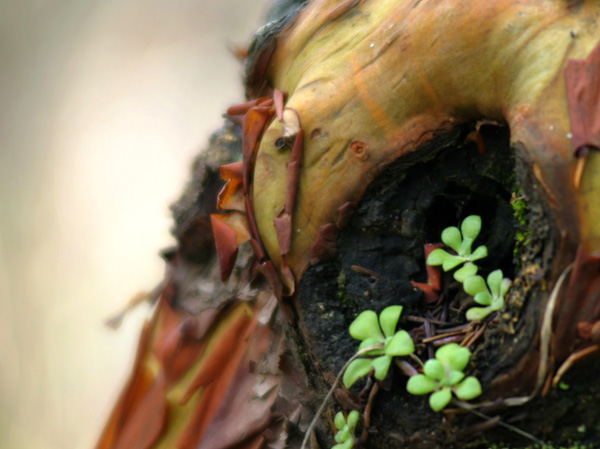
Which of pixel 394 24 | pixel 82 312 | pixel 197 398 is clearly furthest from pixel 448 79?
pixel 82 312

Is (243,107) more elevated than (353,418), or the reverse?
(243,107)

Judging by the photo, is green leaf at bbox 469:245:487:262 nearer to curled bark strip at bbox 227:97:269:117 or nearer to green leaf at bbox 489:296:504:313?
green leaf at bbox 489:296:504:313

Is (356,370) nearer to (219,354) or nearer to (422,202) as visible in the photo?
(422,202)

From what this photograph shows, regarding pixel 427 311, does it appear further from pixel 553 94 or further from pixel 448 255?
pixel 553 94

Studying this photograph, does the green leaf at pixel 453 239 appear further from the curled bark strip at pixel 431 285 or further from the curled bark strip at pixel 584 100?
the curled bark strip at pixel 584 100

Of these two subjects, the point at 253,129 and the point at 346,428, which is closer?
the point at 346,428

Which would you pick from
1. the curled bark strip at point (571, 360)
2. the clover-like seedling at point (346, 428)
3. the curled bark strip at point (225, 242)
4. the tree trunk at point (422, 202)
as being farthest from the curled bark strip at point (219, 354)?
the curled bark strip at point (571, 360)

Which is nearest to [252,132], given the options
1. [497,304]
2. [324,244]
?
[324,244]
